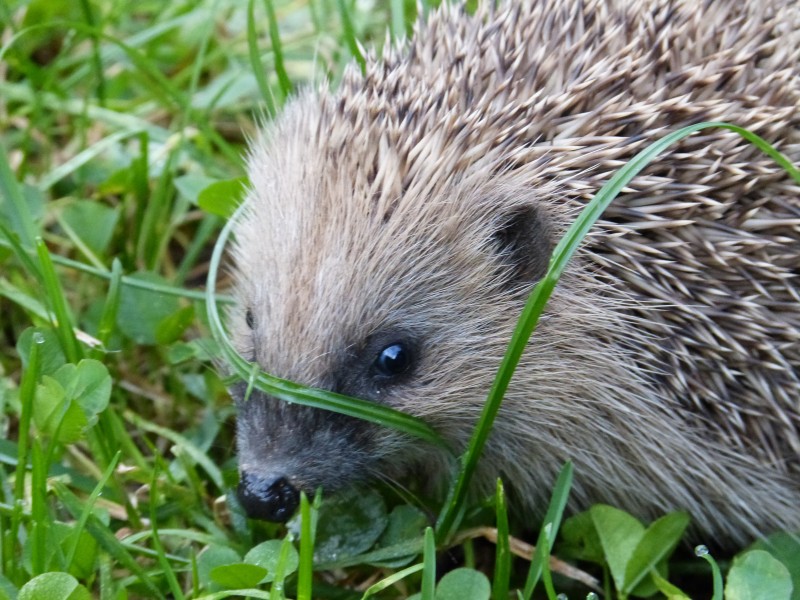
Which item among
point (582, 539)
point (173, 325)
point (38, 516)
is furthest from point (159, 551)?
point (582, 539)

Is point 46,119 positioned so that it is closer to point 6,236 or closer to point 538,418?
point 6,236

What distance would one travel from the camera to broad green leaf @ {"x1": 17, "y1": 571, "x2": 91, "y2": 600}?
175cm

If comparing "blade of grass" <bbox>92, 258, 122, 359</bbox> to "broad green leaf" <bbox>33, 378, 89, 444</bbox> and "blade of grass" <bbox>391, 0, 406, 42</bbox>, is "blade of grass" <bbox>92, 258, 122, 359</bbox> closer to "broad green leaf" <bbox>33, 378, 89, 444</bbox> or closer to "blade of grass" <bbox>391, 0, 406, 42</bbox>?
"broad green leaf" <bbox>33, 378, 89, 444</bbox>

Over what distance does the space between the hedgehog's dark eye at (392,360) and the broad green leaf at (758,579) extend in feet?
2.23

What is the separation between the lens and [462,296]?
2082 millimetres

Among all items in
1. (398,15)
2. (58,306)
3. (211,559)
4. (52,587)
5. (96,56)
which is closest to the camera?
(52,587)

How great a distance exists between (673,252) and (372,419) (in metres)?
0.63

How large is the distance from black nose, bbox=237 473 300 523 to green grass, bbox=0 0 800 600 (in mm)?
54

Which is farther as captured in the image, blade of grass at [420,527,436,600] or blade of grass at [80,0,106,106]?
blade of grass at [80,0,106,106]

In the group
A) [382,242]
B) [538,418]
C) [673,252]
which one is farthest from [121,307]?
[673,252]

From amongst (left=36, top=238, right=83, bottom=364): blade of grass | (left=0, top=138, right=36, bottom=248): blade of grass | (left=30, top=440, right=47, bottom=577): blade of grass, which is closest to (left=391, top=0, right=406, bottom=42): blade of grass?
(left=0, top=138, right=36, bottom=248): blade of grass

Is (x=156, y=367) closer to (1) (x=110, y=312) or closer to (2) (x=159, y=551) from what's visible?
(1) (x=110, y=312)

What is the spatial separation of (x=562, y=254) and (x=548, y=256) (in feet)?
0.87

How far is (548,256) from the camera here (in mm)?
2068
